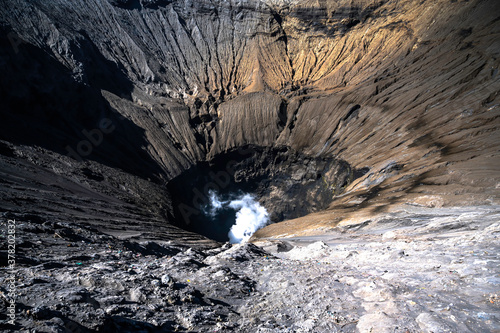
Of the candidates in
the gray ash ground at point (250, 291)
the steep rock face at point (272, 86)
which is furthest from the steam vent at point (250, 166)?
the steep rock face at point (272, 86)

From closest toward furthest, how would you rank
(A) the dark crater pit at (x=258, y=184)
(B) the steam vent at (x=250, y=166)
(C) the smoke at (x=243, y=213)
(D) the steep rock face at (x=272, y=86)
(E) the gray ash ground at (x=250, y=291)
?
(E) the gray ash ground at (x=250, y=291) → (B) the steam vent at (x=250, y=166) → (D) the steep rock face at (x=272, y=86) → (A) the dark crater pit at (x=258, y=184) → (C) the smoke at (x=243, y=213)

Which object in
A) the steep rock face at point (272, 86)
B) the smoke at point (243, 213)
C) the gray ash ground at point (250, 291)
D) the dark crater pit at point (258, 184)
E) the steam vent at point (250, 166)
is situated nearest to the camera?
the gray ash ground at point (250, 291)

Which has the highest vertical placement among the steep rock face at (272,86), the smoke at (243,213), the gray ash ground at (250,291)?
the steep rock face at (272,86)

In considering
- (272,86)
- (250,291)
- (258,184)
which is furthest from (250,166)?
(250,291)

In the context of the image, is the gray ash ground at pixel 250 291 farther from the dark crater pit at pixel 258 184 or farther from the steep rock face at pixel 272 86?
the dark crater pit at pixel 258 184

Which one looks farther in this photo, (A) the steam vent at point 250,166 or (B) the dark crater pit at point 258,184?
(B) the dark crater pit at point 258,184

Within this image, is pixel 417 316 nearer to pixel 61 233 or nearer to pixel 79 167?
pixel 61 233

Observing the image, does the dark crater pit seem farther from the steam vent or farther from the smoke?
the smoke

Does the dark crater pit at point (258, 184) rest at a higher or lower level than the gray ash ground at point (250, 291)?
higher
